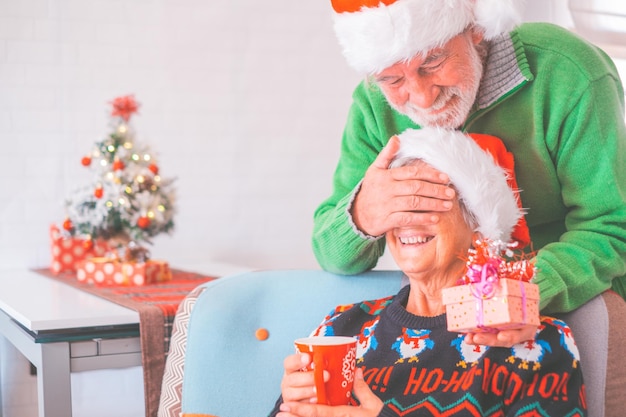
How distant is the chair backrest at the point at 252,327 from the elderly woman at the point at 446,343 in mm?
172

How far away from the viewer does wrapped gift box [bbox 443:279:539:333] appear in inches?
50.6

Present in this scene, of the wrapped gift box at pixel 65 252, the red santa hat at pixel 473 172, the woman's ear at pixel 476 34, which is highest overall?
the woman's ear at pixel 476 34

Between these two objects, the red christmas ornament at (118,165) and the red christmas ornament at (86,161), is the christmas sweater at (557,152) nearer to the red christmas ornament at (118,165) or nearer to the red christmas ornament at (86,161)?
the red christmas ornament at (118,165)

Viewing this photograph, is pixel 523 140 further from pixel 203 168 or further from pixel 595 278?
pixel 203 168

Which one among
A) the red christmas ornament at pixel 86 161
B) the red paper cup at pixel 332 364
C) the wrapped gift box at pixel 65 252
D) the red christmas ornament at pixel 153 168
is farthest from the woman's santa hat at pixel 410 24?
the wrapped gift box at pixel 65 252

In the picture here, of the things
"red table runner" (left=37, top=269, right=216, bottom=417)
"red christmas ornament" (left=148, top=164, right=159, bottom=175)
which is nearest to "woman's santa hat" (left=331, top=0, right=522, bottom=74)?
"red table runner" (left=37, top=269, right=216, bottom=417)

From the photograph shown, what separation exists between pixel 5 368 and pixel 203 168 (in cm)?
113

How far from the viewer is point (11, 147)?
3250 mm

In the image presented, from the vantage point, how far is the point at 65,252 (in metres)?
3.16

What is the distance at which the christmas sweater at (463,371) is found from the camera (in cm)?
141

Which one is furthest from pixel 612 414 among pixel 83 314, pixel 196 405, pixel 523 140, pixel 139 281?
pixel 139 281

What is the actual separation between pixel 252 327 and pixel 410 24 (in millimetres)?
787

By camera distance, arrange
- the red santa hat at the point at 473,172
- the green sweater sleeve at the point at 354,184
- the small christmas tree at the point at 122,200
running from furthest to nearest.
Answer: the small christmas tree at the point at 122,200 < the green sweater sleeve at the point at 354,184 < the red santa hat at the point at 473,172

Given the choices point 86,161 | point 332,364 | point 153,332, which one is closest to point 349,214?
point 332,364
